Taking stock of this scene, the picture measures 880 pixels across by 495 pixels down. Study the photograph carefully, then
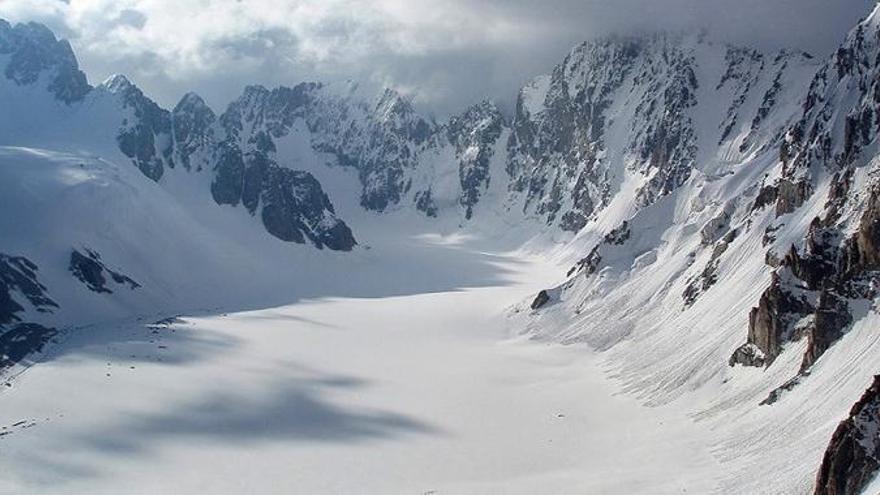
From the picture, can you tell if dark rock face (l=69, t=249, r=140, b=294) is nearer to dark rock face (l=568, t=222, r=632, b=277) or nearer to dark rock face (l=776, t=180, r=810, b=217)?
dark rock face (l=568, t=222, r=632, b=277)

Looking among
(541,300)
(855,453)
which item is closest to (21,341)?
(541,300)

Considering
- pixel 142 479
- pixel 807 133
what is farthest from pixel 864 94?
pixel 142 479

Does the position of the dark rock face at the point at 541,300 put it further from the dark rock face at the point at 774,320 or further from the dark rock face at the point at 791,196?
the dark rock face at the point at 774,320

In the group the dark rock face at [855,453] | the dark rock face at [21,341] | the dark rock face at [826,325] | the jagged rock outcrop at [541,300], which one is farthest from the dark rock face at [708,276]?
the dark rock face at [21,341]

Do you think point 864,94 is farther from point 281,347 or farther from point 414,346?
point 281,347

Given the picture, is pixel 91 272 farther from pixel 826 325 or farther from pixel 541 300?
pixel 826 325

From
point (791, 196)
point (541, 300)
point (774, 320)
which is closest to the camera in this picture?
point (774, 320)
